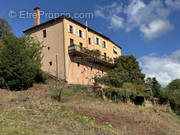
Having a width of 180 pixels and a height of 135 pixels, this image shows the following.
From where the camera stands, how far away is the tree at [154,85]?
37.1 m

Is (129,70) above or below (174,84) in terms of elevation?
above

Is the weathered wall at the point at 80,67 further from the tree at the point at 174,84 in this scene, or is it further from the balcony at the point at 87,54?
the tree at the point at 174,84

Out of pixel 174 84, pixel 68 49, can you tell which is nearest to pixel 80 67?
pixel 68 49

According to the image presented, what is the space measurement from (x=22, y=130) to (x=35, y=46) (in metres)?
23.8

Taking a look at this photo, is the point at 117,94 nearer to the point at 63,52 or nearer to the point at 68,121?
the point at 63,52

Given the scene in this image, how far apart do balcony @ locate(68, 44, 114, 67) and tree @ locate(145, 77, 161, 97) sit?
7.64 metres

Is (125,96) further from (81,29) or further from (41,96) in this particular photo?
(81,29)

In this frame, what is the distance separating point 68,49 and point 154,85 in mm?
16564

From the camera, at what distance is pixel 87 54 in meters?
32.9

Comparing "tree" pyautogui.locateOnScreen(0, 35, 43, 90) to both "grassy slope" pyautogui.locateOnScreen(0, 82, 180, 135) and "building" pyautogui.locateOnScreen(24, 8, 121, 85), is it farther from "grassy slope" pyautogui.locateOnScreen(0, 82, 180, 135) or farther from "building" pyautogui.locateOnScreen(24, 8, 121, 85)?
"building" pyautogui.locateOnScreen(24, 8, 121, 85)

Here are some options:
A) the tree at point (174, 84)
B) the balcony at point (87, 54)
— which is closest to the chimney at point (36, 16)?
the balcony at point (87, 54)

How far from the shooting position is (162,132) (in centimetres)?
1566

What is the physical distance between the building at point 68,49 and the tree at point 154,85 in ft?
28.9

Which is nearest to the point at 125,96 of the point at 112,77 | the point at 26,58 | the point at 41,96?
the point at 112,77
